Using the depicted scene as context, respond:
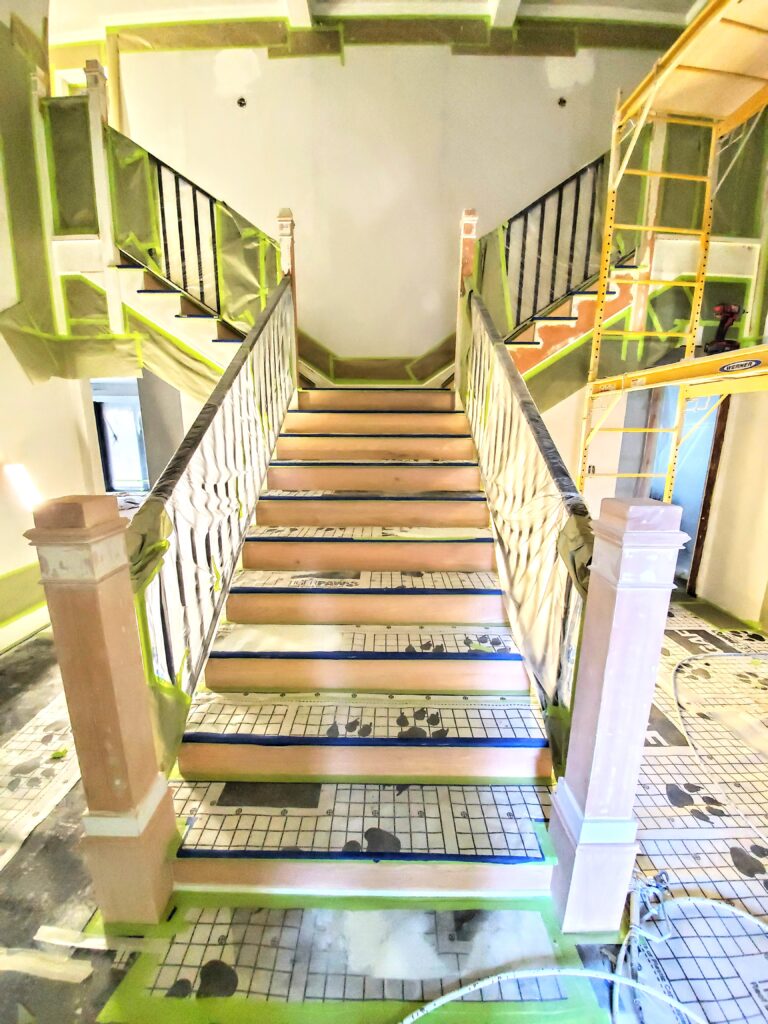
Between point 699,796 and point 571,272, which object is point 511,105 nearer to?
point 571,272

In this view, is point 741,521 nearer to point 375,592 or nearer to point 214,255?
point 375,592

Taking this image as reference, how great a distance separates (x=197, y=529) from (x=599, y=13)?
537cm

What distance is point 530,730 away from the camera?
158cm

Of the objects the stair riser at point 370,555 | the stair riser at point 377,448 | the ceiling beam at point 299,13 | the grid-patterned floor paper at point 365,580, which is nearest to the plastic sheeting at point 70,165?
the ceiling beam at point 299,13

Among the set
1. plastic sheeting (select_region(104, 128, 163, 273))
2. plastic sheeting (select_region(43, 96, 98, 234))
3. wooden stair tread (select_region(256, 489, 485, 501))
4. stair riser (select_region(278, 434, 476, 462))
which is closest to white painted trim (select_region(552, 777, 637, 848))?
wooden stair tread (select_region(256, 489, 485, 501))

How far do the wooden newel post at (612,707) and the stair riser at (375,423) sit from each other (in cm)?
191

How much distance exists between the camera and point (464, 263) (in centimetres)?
304

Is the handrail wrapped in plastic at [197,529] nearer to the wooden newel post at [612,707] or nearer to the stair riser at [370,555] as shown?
the stair riser at [370,555]

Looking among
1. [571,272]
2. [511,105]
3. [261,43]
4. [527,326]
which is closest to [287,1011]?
[527,326]

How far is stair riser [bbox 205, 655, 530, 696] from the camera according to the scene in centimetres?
175

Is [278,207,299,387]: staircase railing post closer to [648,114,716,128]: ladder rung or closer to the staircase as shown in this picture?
the staircase

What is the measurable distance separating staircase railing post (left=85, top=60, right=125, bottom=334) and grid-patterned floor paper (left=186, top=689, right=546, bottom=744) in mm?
2985

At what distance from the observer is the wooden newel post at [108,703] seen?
1.01 meters

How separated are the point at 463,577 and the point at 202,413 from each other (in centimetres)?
132
